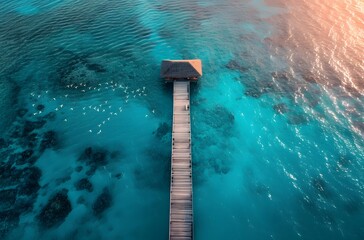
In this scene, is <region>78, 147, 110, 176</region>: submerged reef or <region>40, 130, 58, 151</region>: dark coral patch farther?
<region>40, 130, 58, 151</region>: dark coral patch

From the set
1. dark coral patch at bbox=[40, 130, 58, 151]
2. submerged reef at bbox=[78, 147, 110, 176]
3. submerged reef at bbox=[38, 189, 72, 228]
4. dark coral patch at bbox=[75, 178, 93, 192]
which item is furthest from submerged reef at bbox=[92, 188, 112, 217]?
dark coral patch at bbox=[40, 130, 58, 151]

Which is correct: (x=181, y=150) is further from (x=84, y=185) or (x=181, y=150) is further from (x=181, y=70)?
(x=181, y=70)

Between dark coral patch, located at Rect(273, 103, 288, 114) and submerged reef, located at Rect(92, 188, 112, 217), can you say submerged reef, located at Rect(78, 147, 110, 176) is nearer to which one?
submerged reef, located at Rect(92, 188, 112, 217)

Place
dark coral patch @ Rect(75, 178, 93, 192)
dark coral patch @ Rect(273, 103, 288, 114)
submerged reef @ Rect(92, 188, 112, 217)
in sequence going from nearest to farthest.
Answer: submerged reef @ Rect(92, 188, 112, 217) → dark coral patch @ Rect(75, 178, 93, 192) → dark coral patch @ Rect(273, 103, 288, 114)

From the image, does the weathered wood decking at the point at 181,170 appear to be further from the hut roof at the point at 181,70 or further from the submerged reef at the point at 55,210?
the submerged reef at the point at 55,210

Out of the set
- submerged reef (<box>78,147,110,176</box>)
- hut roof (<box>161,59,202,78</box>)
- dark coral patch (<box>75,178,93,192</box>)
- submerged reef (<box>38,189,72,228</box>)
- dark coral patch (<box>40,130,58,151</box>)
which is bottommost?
submerged reef (<box>38,189,72,228</box>)

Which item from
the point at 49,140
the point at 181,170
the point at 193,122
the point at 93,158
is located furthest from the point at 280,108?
the point at 49,140

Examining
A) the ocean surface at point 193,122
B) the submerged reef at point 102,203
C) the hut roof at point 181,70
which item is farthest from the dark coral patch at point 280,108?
the submerged reef at point 102,203

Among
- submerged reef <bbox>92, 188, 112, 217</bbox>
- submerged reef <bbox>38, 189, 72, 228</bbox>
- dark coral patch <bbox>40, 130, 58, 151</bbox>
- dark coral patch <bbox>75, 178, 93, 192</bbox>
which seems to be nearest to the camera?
submerged reef <bbox>38, 189, 72, 228</bbox>

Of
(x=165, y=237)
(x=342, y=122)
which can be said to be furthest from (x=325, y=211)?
(x=165, y=237)
